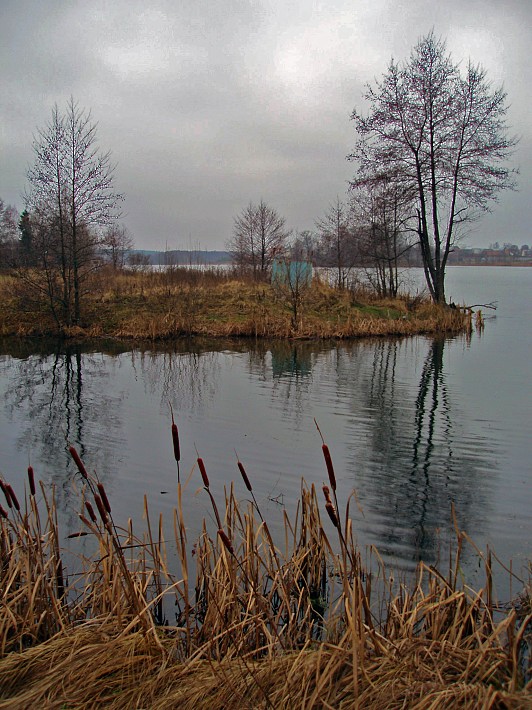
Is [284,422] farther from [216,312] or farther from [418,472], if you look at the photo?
[216,312]

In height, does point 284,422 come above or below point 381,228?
below

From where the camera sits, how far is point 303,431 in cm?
941

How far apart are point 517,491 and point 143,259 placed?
3212cm

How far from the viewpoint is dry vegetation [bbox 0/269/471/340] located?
69.2ft

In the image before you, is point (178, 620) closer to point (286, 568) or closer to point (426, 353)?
point (286, 568)

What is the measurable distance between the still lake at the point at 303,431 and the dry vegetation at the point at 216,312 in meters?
3.37

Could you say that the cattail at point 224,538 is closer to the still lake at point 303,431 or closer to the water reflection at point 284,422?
the still lake at point 303,431

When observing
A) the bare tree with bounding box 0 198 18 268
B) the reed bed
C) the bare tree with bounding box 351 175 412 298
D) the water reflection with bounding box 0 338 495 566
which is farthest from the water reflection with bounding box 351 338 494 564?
the bare tree with bounding box 0 198 18 268

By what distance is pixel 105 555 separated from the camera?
3779mm

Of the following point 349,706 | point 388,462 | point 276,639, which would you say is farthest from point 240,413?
point 349,706

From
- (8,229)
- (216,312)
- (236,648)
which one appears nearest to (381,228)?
(216,312)

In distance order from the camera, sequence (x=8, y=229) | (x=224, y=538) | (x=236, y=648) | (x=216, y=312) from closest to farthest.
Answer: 1. (x=224, y=538)
2. (x=236, y=648)
3. (x=216, y=312)
4. (x=8, y=229)

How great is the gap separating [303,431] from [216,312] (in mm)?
14336

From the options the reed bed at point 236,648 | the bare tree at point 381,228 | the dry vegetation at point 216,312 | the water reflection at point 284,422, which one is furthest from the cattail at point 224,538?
the bare tree at point 381,228
